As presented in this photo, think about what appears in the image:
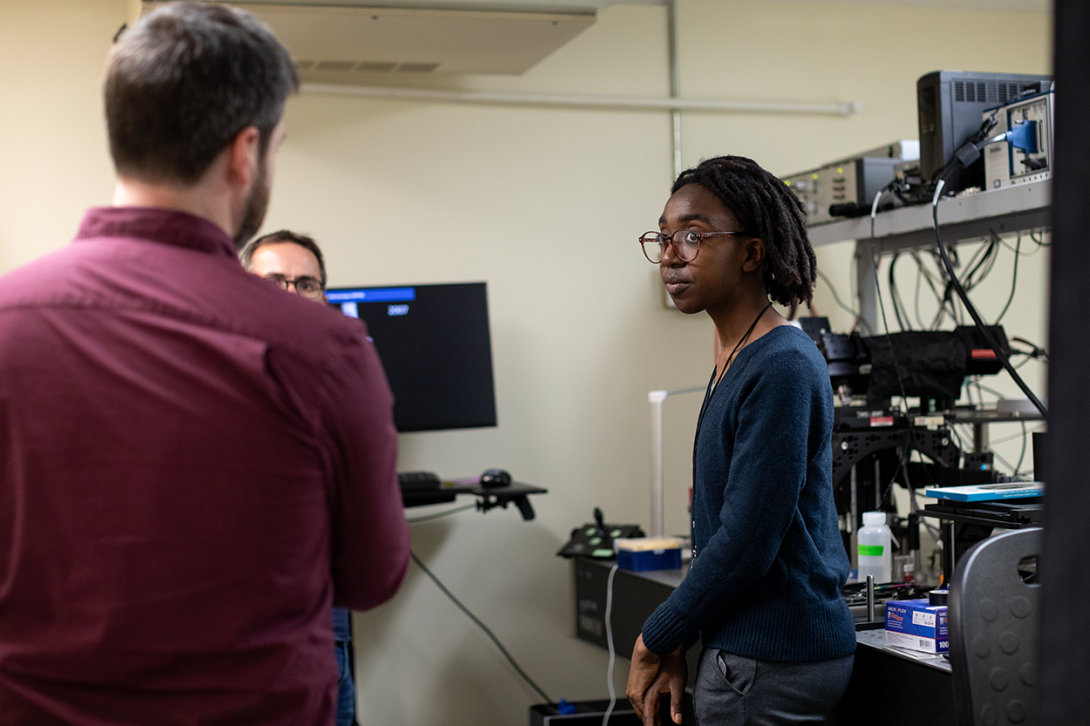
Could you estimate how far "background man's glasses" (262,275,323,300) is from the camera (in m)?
1.81

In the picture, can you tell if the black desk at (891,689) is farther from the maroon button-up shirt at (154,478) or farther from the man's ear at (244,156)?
the man's ear at (244,156)

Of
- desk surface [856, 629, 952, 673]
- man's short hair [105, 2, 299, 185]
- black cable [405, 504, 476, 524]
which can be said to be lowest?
black cable [405, 504, 476, 524]

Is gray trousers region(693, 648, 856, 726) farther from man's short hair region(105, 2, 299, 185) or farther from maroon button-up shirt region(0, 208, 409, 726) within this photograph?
man's short hair region(105, 2, 299, 185)

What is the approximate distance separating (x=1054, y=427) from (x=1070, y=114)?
12cm

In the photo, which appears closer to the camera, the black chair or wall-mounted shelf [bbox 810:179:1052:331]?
the black chair

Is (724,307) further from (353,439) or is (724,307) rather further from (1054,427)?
(1054,427)

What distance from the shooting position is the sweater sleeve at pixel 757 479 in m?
1.29

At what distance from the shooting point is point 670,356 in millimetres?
3508

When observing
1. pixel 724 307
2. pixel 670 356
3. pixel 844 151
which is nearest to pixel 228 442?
pixel 724 307

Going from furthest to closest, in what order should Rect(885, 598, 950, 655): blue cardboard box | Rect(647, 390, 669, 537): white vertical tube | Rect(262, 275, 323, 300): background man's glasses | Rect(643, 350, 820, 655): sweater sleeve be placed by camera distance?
1. Rect(647, 390, 669, 537): white vertical tube
2. Rect(262, 275, 323, 300): background man's glasses
3. Rect(885, 598, 950, 655): blue cardboard box
4. Rect(643, 350, 820, 655): sweater sleeve

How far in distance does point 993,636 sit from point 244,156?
974 mm

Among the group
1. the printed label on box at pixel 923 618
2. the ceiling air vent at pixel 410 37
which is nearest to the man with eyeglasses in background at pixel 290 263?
the ceiling air vent at pixel 410 37

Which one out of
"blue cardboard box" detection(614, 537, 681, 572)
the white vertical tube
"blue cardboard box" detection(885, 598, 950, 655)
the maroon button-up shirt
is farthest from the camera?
the white vertical tube

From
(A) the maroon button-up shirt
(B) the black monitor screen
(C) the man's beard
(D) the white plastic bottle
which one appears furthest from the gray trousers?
(B) the black monitor screen
